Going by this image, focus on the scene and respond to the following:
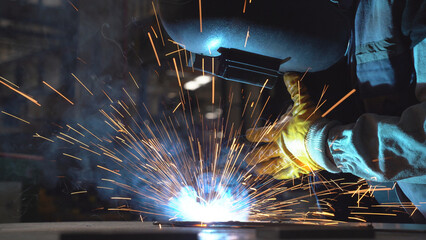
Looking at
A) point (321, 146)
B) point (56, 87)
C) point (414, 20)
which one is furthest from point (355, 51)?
point (56, 87)

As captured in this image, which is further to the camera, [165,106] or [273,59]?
[165,106]

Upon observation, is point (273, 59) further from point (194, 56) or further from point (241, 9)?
point (194, 56)

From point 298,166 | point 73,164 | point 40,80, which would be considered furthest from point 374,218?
point 40,80

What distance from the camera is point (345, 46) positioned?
5.89 feet

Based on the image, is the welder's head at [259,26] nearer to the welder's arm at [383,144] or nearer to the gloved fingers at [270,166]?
the welder's arm at [383,144]

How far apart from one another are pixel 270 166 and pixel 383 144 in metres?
0.96

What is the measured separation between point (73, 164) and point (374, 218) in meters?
2.28

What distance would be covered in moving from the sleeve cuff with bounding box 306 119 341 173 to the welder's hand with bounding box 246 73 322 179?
8 cm

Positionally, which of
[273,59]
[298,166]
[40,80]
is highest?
[40,80]

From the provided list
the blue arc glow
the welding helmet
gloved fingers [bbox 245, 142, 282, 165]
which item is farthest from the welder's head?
the blue arc glow

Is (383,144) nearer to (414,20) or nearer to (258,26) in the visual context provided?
(414,20)

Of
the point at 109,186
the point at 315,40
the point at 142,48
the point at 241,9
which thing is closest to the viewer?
the point at 241,9

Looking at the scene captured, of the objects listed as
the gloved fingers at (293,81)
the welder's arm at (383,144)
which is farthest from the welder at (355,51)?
the gloved fingers at (293,81)

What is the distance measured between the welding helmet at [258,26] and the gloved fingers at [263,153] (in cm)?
72
